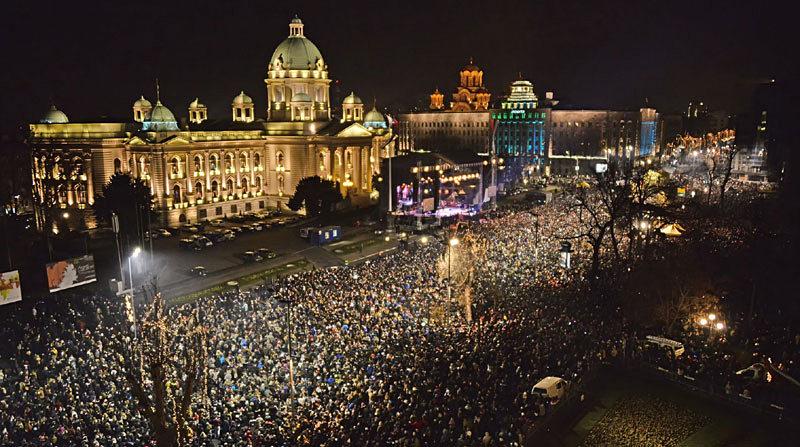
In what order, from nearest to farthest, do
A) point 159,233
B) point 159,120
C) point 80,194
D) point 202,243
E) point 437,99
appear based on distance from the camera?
point 202,243
point 159,233
point 80,194
point 159,120
point 437,99

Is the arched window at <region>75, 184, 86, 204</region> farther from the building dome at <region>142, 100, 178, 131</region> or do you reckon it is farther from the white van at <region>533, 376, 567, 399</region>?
the white van at <region>533, 376, 567, 399</region>

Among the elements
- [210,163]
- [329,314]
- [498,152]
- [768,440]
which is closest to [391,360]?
[329,314]

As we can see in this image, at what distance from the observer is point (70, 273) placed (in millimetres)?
28203

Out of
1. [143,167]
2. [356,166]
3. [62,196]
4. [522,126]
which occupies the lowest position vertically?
[62,196]

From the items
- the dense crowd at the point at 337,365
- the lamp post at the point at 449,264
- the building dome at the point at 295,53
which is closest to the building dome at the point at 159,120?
the building dome at the point at 295,53

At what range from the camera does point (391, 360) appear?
19.1 m

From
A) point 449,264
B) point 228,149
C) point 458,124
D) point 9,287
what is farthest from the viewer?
point 458,124

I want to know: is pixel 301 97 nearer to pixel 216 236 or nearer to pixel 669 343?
pixel 216 236

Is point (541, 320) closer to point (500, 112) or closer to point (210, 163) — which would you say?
point (210, 163)

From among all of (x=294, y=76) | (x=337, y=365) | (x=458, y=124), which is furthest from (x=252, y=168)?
(x=458, y=124)

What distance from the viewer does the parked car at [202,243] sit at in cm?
4066

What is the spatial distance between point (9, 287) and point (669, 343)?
83.3 ft

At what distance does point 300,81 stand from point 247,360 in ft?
164

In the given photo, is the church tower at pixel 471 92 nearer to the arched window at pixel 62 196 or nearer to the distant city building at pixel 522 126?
the distant city building at pixel 522 126
